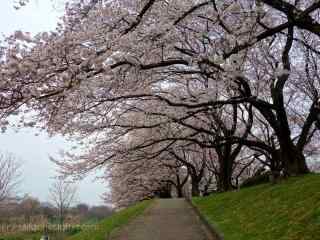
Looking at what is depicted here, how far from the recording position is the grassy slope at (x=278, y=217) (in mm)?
7421

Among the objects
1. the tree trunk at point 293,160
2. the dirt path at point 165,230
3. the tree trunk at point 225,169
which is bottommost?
the dirt path at point 165,230

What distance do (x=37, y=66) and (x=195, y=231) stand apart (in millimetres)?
7111

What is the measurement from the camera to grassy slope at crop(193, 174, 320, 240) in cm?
742

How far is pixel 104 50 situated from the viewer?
291 inches

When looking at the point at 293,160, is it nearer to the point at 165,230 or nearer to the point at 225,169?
the point at 165,230

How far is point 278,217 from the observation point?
916 centimetres

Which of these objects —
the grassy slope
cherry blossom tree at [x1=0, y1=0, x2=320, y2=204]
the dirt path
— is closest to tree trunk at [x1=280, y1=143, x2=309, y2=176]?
cherry blossom tree at [x1=0, y1=0, x2=320, y2=204]

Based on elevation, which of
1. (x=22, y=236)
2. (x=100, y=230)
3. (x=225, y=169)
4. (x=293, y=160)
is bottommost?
(x=100, y=230)

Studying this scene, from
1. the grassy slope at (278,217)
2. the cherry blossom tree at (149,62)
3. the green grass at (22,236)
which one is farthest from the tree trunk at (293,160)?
the green grass at (22,236)

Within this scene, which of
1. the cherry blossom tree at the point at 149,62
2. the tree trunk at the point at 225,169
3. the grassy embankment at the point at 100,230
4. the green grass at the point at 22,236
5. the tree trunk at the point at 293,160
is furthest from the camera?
the tree trunk at the point at 225,169

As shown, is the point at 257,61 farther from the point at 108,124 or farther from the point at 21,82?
the point at 21,82

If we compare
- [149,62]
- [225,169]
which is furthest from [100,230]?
[225,169]

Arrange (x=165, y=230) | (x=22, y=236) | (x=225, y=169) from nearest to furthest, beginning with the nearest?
(x=165, y=230), (x=22, y=236), (x=225, y=169)

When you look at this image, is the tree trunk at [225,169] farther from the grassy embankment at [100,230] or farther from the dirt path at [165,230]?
the dirt path at [165,230]
